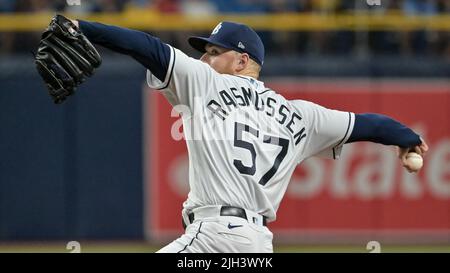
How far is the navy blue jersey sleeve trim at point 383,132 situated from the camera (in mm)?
5719

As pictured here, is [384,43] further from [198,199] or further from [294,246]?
[198,199]

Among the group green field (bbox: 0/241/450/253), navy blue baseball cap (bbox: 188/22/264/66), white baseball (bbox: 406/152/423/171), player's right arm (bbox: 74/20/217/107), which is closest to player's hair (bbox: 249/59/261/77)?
navy blue baseball cap (bbox: 188/22/264/66)

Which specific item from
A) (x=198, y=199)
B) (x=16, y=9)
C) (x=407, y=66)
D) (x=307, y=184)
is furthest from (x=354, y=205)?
(x=198, y=199)

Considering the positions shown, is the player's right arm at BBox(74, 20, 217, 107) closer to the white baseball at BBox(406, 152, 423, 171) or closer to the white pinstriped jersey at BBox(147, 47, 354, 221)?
the white pinstriped jersey at BBox(147, 47, 354, 221)

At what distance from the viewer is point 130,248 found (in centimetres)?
1166

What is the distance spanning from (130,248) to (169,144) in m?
1.30

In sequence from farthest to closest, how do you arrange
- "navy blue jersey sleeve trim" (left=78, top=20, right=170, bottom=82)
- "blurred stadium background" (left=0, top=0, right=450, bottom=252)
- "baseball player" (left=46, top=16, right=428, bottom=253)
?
"blurred stadium background" (left=0, top=0, right=450, bottom=252) → "baseball player" (left=46, top=16, right=428, bottom=253) → "navy blue jersey sleeve trim" (left=78, top=20, right=170, bottom=82)

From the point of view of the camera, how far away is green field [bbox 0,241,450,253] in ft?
37.1

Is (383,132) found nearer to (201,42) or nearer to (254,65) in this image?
(254,65)

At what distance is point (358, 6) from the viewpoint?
12.3m

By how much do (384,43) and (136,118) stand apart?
121 inches

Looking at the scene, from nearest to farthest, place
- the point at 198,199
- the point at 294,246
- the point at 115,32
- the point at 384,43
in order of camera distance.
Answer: the point at 115,32
the point at 198,199
the point at 294,246
the point at 384,43

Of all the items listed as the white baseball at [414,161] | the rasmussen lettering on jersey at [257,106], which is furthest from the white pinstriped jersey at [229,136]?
the white baseball at [414,161]

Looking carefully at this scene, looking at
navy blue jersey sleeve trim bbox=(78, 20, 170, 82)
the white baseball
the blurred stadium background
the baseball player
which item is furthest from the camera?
the blurred stadium background
